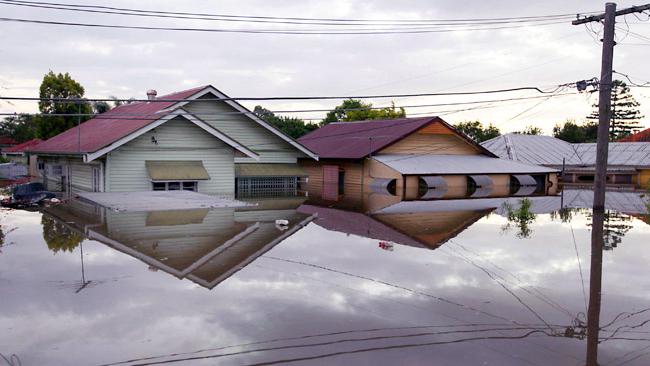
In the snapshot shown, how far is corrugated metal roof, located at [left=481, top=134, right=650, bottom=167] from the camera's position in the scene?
4812cm

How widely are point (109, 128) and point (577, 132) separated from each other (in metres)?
62.7

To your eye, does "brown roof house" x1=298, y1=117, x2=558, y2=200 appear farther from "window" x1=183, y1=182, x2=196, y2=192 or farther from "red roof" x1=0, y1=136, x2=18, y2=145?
"red roof" x1=0, y1=136, x2=18, y2=145

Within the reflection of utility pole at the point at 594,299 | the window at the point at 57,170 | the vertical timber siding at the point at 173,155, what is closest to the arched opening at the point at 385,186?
the vertical timber siding at the point at 173,155

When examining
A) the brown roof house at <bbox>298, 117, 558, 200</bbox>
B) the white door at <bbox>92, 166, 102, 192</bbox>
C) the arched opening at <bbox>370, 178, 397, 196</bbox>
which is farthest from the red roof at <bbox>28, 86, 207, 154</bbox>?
the arched opening at <bbox>370, 178, 397, 196</bbox>

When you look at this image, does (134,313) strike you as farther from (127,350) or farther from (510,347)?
(510,347)

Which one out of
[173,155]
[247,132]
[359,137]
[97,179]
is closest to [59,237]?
[97,179]

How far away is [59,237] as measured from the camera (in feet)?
45.3

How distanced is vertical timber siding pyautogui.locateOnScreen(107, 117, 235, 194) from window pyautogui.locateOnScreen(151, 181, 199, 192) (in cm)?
25

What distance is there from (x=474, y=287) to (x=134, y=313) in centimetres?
550

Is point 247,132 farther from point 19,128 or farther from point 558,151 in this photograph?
point 19,128

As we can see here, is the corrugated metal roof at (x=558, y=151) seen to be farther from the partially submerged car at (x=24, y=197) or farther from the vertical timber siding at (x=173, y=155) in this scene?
the partially submerged car at (x=24, y=197)

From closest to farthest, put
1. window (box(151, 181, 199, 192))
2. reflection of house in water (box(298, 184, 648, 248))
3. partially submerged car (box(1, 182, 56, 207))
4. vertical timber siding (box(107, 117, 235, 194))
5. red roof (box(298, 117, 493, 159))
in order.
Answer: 1. reflection of house in water (box(298, 184, 648, 248))
2. partially submerged car (box(1, 182, 56, 207))
3. vertical timber siding (box(107, 117, 235, 194))
4. window (box(151, 181, 199, 192))
5. red roof (box(298, 117, 493, 159))

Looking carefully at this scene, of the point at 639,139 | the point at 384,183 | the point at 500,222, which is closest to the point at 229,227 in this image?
the point at 500,222

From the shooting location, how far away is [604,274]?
10844 mm
